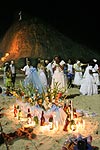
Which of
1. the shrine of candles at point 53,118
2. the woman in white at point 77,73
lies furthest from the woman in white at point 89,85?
the shrine of candles at point 53,118

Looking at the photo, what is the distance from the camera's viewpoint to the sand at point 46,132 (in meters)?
9.79

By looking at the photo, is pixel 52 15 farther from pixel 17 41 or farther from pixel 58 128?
pixel 58 128

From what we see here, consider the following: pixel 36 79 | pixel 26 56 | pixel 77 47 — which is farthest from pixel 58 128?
pixel 77 47

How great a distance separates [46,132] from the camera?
10750 mm

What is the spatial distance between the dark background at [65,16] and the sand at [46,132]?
1272 centimetres

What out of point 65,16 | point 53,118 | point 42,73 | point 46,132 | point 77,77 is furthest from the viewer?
point 65,16

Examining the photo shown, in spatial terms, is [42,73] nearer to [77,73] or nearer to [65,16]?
[77,73]

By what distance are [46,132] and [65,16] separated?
17.8 metres

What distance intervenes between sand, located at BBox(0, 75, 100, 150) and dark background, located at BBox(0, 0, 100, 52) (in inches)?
501

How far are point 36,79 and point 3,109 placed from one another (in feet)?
7.85

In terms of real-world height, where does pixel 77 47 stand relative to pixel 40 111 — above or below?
above

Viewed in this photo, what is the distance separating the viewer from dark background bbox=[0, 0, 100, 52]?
2667 centimetres

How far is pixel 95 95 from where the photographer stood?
1596 cm

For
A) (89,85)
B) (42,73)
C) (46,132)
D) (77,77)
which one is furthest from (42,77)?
(46,132)
